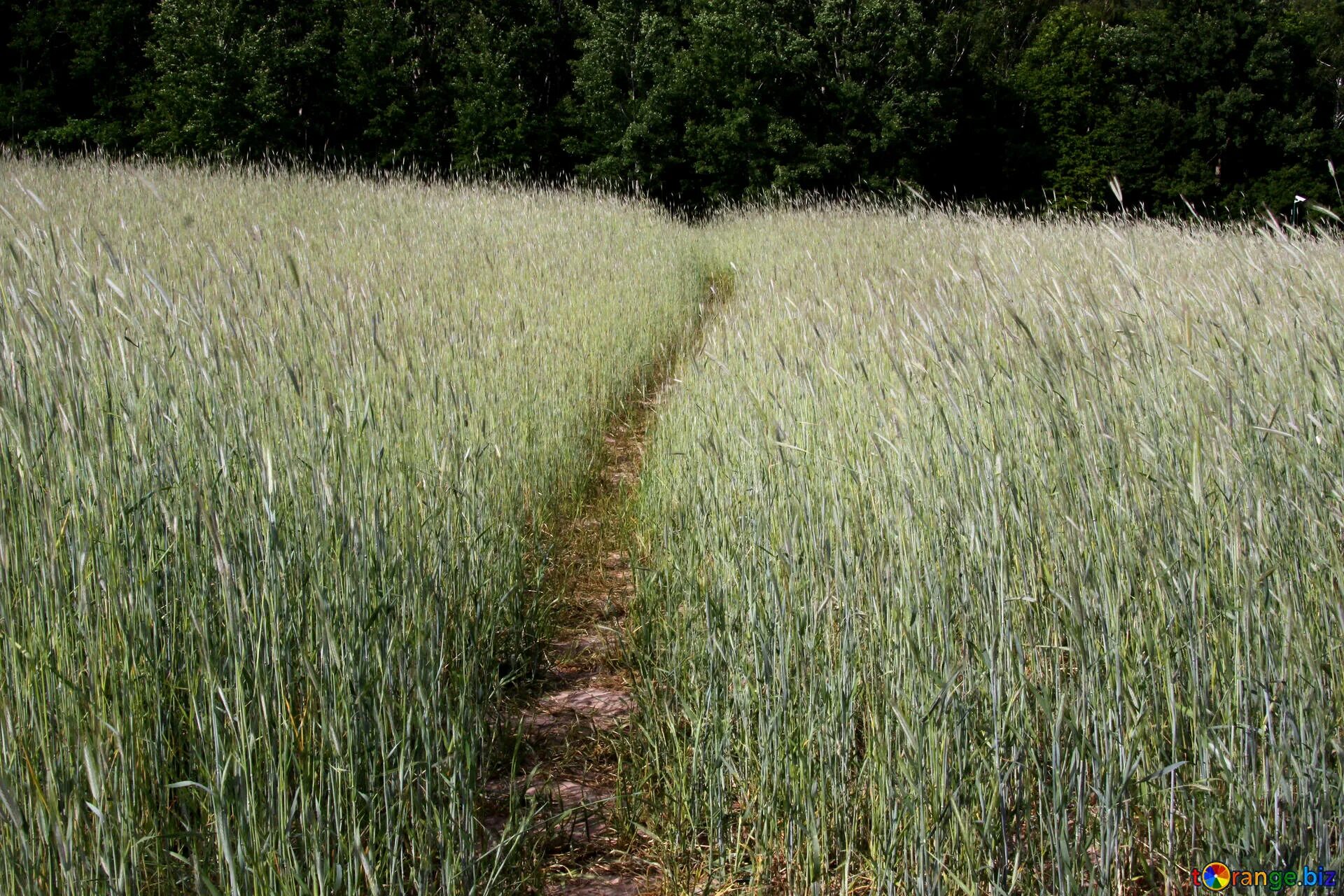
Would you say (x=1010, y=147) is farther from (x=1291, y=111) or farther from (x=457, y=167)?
(x=457, y=167)

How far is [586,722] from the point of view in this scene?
95.3 inches

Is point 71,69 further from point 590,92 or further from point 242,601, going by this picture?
point 242,601

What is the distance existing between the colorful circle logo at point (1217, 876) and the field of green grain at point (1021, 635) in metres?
0.03

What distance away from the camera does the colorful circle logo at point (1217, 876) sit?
134cm

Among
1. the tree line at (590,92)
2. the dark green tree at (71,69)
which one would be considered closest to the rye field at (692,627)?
the tree line at (590,92)

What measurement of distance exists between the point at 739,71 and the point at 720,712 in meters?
17.4

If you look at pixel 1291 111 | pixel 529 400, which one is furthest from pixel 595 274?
pixel 1291 111

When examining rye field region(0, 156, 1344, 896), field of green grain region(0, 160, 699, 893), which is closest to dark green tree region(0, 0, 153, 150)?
field of green grain region(0, 160, 699, 893)

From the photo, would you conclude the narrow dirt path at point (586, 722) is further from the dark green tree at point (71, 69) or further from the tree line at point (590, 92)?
the dark green tree at point (71, 69)

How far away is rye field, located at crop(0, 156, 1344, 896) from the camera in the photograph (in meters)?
1.36

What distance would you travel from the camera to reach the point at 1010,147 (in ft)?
71.7

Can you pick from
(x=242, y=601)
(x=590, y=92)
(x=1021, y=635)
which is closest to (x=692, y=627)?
(x=1021, y=635)

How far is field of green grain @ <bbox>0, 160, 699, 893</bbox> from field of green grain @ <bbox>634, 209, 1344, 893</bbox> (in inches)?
21.9

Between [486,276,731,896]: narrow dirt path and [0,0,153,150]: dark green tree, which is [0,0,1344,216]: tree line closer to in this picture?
[0,0,153,150]: dark green tree
